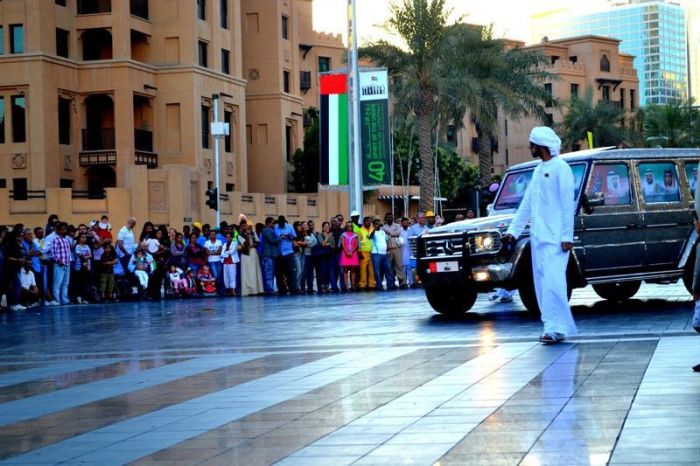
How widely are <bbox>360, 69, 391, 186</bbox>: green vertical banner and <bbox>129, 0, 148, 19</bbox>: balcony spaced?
29592mm

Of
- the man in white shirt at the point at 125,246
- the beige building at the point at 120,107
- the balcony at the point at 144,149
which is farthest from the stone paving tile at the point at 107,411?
the balcony at the point at 144,149

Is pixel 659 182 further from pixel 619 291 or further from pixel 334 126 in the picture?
pixel 334 126

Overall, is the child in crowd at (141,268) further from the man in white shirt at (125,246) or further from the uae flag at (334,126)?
the uae flag at (334,126)

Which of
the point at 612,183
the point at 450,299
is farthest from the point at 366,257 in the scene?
the point at 612,183

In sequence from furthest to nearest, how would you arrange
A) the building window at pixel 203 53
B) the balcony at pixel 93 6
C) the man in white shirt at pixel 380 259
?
1. the building window at pixel 203 53
2. the balcony at pixel 93 6
3. the man in white shirt at pixel 380 259

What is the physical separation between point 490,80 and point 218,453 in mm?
45928

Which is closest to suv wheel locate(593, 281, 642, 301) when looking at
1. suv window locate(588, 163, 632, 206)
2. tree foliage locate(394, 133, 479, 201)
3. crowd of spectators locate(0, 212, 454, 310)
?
suv window locate(588, 163, 632, 206)

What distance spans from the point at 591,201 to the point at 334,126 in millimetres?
18625

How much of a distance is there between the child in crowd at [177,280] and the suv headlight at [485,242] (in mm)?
14209

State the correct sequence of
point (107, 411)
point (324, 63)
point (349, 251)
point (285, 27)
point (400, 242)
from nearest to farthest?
1. point (107, 411)
2. point (349, 251)
3. point (400, 242)
4. point (285, 27)
5. point (324, 63)

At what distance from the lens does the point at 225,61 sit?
6831 cm

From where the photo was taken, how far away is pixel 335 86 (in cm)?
3500

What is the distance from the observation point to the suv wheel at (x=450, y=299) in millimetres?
18328

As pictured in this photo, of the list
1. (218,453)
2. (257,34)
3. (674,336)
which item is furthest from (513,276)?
(257,34)
